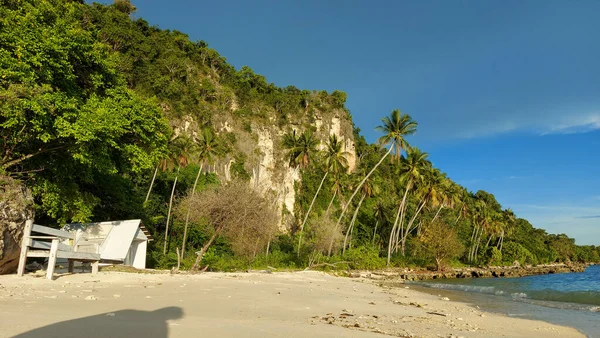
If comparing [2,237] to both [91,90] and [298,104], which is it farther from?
[298,104]

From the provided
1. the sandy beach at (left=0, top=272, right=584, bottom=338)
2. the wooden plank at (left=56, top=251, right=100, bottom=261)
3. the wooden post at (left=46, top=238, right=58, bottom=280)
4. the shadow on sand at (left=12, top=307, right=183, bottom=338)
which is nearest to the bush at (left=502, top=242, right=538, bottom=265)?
the sandy beach at (left=0, top=272, right=584, bottom=338)

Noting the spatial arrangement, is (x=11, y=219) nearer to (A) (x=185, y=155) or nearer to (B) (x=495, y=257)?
(A) (x=185, y=155)

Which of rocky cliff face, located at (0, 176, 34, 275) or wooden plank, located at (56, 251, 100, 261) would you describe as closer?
rocky cliff face, located at (0, 176, 34, 275)

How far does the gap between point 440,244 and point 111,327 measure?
4588cm

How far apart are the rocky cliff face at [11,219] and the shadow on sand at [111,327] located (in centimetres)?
646

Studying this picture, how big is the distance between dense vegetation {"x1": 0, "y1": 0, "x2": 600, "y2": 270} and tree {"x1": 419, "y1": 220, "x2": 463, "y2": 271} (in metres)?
0.16

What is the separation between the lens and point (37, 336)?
12.2 feet

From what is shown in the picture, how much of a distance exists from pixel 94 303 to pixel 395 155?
35.4m

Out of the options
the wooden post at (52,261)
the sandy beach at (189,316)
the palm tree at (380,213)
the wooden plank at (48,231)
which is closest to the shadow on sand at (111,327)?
the sandy beach at (189,316)

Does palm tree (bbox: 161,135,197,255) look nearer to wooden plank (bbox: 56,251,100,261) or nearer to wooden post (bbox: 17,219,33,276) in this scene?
wooden plank (bbox: 56,251,100,261)

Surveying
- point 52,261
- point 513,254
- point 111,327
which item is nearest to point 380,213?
point 513,254

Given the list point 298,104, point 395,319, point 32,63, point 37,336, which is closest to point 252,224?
point 32,63

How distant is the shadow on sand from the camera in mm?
3973

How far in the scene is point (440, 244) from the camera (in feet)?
150
